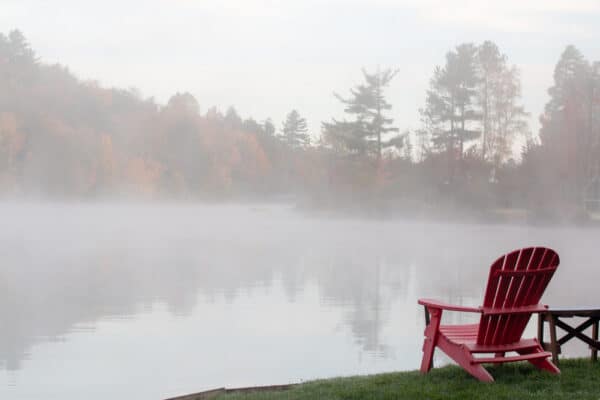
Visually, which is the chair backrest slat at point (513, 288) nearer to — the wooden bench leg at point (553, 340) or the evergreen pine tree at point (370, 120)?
the wooden bench leg at point (553, 340)

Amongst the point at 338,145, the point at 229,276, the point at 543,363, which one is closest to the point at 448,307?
the point at 543,363

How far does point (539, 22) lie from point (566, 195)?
473 inches

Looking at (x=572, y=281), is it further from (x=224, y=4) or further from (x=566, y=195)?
(x=224, y=4)

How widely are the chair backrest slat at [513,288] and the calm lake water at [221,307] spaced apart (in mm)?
2064

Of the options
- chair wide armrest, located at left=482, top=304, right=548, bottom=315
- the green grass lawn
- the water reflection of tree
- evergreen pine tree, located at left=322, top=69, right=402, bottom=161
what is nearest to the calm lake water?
the water reflection of tree

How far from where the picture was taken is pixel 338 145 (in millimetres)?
50938

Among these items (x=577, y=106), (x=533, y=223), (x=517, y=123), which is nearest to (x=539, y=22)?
(x=517, y=123)

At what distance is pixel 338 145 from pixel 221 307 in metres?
40.3

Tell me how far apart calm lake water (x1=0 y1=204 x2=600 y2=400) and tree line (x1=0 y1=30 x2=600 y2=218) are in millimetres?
16054

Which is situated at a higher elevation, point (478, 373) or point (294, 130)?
point (294, 130)

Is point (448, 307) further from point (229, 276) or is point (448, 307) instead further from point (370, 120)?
point (370, 120)

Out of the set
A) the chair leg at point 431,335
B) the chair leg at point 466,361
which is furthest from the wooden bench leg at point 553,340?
the chair leg at point 431,335

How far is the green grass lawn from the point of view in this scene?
477 centimetres

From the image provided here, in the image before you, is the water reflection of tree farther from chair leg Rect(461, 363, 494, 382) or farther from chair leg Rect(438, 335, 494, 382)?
chair leg Rect(461, 363, 494, 382)
